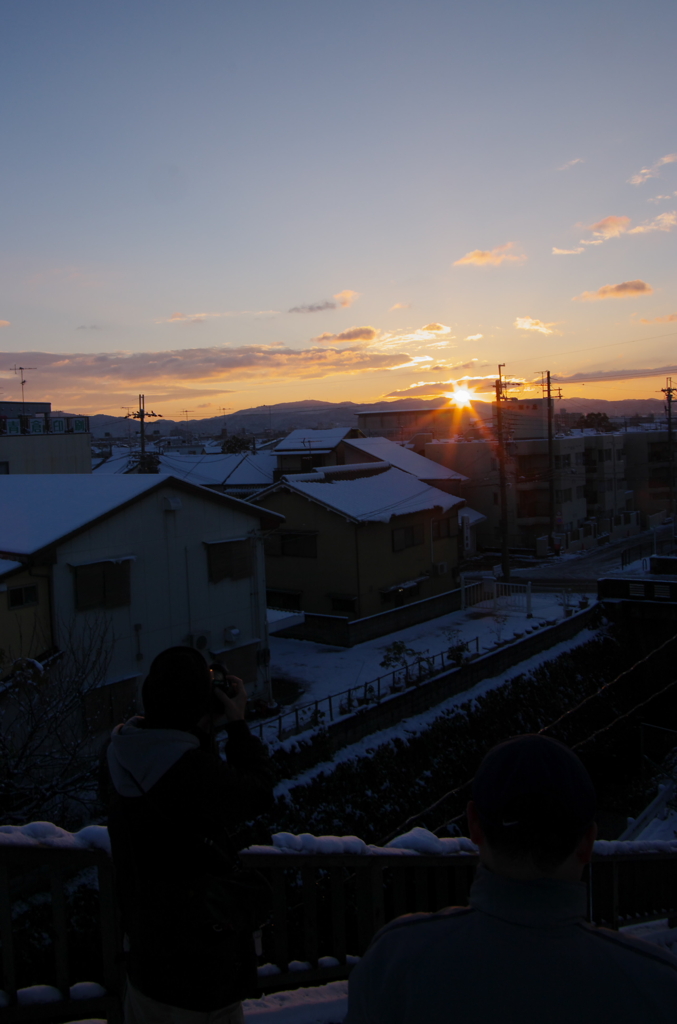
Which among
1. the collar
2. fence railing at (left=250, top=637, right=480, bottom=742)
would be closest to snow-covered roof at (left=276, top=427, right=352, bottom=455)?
fence railing at (left=250, top=637, right=480, bottom=742)

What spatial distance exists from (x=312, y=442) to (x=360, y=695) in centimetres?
2040

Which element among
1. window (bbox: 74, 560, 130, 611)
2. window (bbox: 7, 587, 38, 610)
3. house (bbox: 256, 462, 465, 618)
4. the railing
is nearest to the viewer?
the railing

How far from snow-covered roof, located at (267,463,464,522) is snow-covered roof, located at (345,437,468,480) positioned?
475cm

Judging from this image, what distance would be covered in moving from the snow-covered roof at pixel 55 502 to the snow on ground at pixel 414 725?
564 cm

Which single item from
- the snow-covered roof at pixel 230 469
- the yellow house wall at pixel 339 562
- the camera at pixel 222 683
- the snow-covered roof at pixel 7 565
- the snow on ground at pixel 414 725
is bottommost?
the snow on ground at pixel 414 725

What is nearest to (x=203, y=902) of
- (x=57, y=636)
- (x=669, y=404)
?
(x=57, y=636)

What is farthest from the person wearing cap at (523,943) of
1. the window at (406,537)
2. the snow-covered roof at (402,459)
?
the snow-covered roof at (402,459)

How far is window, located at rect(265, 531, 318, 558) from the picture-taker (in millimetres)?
21891

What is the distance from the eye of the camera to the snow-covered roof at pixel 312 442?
33.2 meters

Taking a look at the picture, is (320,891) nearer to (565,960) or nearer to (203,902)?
(203,902)

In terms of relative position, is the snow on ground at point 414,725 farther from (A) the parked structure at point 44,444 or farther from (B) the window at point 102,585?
(A) the parked structure at point 44,444

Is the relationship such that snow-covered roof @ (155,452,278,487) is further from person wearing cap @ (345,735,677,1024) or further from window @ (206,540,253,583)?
person wearing cap @ (345,735,677,1024)

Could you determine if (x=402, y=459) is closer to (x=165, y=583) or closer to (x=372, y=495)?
(x=372, y=495)

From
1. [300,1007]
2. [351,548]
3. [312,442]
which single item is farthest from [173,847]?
[312,442]
